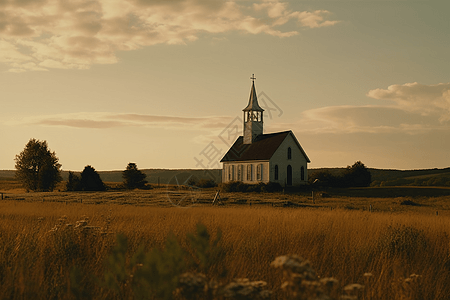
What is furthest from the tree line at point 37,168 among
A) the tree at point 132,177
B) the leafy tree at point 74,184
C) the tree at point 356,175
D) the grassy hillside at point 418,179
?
the grassy hillside at point 418,179

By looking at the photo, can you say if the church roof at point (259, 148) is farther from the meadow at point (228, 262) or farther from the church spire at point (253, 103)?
the meadow at point (228, 262)

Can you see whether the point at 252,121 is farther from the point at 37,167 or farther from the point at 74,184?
the point at 37,167

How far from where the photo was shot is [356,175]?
202 ft

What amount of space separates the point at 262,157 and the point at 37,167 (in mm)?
45837

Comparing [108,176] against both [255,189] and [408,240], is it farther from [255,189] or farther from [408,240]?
[408,240]

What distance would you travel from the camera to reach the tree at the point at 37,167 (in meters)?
71.4

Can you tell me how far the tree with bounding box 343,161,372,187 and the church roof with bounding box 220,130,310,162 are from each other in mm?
11887

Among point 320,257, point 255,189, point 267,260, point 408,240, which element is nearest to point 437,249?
point 408,240

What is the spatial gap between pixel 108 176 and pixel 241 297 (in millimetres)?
199635

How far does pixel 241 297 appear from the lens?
3.40 metres

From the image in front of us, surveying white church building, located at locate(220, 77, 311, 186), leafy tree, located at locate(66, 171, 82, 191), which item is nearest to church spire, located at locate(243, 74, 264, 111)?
white church building, located at locate(220, 77, 311, 186)

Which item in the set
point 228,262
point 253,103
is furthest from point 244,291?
point 253,103

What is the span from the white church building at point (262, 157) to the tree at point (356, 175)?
38.8 ft

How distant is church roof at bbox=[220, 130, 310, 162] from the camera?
49312mm
